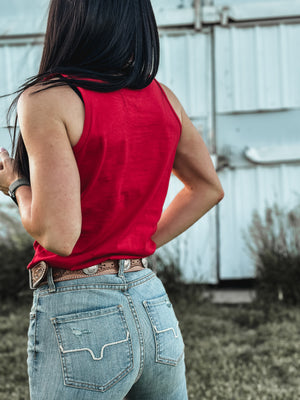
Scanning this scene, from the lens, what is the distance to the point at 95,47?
122 cm

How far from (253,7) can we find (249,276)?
109 inches

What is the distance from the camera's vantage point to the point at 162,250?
17.8 ft

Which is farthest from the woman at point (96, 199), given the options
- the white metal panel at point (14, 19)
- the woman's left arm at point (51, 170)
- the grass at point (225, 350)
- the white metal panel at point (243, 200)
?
the white metal panel at point (14, 19)

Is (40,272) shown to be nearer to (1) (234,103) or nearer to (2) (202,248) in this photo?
(2) (202,248)

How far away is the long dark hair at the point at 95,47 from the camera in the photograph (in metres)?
1.20

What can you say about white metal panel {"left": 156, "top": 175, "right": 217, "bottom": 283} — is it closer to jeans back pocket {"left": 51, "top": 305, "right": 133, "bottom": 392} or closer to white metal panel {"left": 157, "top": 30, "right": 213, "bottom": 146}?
white metal panel {"left": 157, "top": 30, "right": 213, "bottom": 146}

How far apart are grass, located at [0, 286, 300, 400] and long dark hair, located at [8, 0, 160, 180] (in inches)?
101

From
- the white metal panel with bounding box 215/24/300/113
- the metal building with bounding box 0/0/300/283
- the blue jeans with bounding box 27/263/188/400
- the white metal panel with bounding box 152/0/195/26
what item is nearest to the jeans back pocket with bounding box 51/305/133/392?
the blue jeans with bounding box 27/263/188/400

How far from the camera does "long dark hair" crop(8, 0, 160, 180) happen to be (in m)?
1.20

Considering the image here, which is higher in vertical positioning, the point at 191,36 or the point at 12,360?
the point at 191,36

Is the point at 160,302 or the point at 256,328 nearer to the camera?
the point at 160,302

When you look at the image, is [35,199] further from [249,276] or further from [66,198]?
[249,276]

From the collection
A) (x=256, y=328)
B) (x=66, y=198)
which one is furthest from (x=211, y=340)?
(x=66, y=198)

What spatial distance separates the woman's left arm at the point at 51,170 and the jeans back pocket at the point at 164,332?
28 cm
